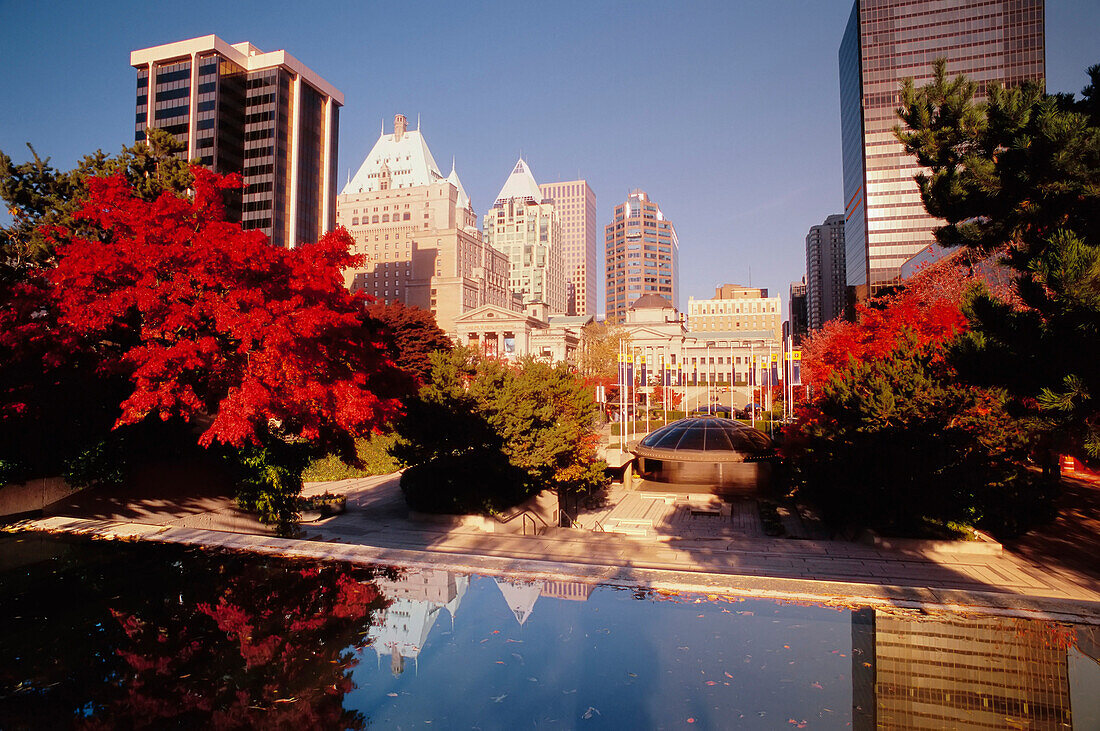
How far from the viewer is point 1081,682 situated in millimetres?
5688

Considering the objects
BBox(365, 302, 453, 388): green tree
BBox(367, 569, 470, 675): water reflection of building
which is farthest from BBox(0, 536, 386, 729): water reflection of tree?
BBox(365, 302, 453, 388): green tree

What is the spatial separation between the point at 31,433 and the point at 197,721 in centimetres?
1261

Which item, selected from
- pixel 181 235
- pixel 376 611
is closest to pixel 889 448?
pixel 376 611

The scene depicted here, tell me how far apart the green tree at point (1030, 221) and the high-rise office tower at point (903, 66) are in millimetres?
90548

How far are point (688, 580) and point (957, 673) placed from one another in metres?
3.38

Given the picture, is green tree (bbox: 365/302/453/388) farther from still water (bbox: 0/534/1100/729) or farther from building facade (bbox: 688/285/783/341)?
building facade (bbox: 688/285/783/341)

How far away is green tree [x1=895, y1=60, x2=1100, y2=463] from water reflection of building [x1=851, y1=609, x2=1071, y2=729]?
484cm

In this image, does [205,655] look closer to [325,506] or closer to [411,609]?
[411,609]

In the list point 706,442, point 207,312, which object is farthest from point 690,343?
point 207,312

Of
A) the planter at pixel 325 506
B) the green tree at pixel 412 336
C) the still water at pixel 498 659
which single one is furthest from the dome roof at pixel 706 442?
the still water at pixel 498 659

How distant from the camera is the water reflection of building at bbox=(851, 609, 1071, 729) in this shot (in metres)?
5.08

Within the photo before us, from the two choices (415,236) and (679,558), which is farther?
(415,236)

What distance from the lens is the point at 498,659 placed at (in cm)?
597

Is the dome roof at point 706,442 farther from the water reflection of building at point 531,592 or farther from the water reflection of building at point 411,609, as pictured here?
the water reflection of building at point 411,609
